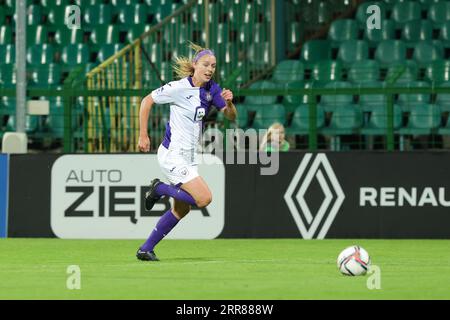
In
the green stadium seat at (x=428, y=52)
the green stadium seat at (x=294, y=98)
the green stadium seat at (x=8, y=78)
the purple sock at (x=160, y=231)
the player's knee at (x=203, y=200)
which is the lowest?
the purple sock at (x=160, y=231)

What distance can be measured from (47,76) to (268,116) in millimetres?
4932

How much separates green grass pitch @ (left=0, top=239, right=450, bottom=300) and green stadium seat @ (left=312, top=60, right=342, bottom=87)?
4.76 meters

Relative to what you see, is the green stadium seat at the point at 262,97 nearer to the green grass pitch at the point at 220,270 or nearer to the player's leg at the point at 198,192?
the green grass pitch at the point at 220,270

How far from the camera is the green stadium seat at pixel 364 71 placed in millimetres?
19250

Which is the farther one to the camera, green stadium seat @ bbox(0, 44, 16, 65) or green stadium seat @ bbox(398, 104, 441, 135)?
green stadium seat @ bbox(0, 44, 16, 65)

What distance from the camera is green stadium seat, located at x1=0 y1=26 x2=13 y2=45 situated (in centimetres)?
2365

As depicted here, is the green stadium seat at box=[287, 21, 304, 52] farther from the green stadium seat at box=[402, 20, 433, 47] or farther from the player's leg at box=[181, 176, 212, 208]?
the player's leg at box=[181, 176, 212, 208]

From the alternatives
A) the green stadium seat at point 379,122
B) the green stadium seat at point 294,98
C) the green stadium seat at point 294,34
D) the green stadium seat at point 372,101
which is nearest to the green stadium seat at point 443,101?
the green stadium seat at point 379,122

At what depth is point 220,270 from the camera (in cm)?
1079

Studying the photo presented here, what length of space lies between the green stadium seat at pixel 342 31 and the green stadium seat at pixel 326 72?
114cm

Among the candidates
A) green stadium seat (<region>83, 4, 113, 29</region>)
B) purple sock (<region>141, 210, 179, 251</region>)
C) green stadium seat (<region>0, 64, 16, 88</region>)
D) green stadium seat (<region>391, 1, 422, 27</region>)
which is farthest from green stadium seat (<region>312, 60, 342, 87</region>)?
purple sock (<region>141, 210, 179, 251</region>)

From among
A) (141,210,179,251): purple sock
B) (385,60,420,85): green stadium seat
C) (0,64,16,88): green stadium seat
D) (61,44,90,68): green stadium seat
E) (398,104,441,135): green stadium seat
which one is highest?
(61,44,90,68): green stadium seat
